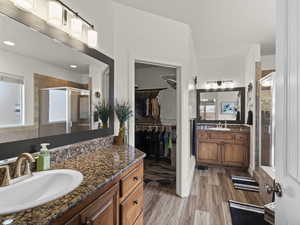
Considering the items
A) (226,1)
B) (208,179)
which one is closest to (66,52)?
(226,1)

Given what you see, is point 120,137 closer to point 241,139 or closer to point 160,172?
point 160,172

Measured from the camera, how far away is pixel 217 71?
14.4 feet

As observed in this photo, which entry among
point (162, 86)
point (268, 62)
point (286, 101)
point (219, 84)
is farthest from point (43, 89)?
point (268, 62)

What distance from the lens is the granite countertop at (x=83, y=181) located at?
24.3 inches

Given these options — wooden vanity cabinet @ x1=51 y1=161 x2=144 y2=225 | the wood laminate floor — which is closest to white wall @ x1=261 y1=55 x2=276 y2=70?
the wood laminate floor

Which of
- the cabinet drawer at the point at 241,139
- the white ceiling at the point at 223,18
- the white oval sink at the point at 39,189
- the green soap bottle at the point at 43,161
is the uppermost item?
the white ceiling at the point at 223,18

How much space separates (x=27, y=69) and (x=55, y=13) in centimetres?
47

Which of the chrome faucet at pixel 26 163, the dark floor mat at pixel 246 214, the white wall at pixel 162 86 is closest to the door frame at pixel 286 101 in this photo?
the chrome faucet at pixel 26 163

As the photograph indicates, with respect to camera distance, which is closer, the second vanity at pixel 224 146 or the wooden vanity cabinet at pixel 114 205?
the wooden vanity cabinet at pixel 114 205

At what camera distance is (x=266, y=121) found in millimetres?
3023

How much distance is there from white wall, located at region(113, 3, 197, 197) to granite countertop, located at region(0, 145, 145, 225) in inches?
37.3

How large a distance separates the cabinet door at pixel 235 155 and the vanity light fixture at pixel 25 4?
3.95m

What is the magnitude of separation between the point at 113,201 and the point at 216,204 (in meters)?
1.86

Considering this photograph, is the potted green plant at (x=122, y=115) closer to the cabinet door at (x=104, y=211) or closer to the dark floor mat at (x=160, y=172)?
the cabinet door at (x=104, y=211)
